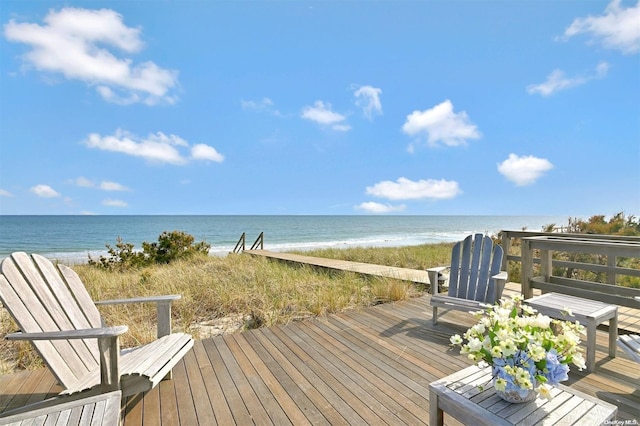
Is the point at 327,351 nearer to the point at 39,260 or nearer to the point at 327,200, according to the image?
the point at 39,260

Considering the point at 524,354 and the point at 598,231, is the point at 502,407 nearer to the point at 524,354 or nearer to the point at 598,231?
the point at 524,354

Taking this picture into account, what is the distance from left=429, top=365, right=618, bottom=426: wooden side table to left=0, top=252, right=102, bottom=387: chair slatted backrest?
2.02m

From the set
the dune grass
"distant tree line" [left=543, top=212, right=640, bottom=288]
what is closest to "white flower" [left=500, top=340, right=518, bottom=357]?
the dune grass

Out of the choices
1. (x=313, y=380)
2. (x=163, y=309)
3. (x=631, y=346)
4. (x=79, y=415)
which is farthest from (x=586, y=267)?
(x=79, y=415)

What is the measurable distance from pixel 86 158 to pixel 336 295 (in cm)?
4019

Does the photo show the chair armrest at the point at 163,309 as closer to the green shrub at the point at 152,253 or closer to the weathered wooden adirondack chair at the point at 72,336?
the weathered wooden adirondack chair at the point at 72,336

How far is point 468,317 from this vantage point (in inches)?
136

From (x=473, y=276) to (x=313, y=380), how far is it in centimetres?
215

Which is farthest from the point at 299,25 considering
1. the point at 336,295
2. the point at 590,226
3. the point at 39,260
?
the point at 590,226

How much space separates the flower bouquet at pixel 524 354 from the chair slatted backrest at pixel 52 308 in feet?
7.22

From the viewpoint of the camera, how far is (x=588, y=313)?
2189mm

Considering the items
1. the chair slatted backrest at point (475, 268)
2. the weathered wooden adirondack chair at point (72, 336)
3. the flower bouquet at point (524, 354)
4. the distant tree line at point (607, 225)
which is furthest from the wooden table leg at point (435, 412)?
the distant tree line at point (607, 225)

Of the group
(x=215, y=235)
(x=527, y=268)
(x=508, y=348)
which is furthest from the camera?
(x=215, y=235)

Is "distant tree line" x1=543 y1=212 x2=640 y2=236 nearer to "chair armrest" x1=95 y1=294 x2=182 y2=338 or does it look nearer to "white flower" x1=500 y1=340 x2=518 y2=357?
"white flower" x1=500 y1=340 x2=518 y2=357
